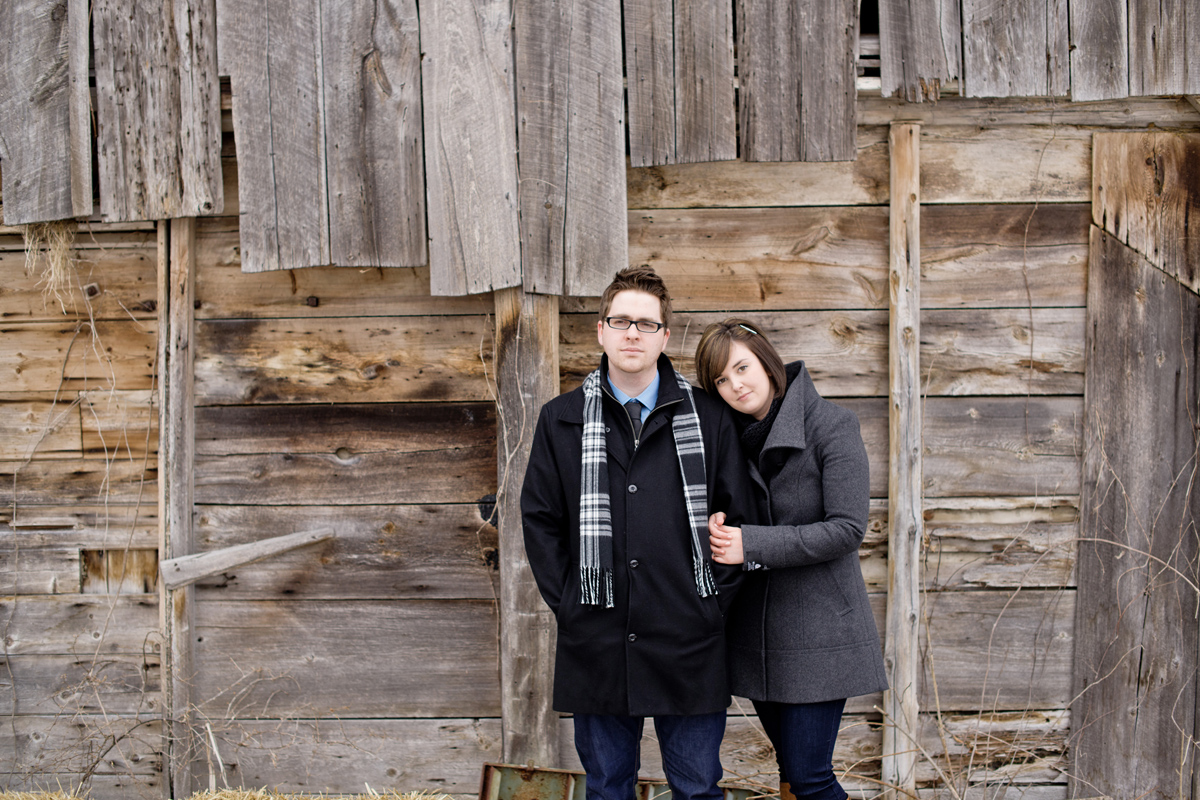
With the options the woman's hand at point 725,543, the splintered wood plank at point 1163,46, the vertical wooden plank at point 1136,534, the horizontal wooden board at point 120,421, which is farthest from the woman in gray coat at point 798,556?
the horizontal wooden board at point 120,421

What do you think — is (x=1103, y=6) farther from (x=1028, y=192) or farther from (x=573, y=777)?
(x=573, y=777)

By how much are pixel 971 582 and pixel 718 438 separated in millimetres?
1462

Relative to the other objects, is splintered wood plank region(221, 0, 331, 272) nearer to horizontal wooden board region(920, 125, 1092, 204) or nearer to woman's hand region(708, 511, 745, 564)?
woman's hand region(708, 511, 745, 564)

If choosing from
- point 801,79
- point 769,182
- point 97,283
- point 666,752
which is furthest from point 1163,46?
point 97,283

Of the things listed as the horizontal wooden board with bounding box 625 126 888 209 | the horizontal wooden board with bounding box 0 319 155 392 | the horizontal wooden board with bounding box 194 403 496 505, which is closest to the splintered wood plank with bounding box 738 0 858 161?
the horizontal wooden board with bounding box 625 126 888 209

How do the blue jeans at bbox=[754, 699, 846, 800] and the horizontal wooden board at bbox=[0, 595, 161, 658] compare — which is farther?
the horizontal wooden board at bbox=[0, 595, 161, 658]

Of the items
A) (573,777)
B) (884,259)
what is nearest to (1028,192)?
(884,259)

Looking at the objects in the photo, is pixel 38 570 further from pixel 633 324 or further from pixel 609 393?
pixel 633 324

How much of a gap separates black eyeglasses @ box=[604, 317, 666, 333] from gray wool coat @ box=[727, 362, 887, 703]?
41 centimetres

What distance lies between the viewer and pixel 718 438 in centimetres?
213

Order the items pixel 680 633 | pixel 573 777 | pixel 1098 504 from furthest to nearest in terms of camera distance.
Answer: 1. pixel 1098 504
2. pixel 573 777
3. pixel 680 633

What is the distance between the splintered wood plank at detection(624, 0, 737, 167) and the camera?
2.66m

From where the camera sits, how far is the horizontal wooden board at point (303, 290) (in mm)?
2930

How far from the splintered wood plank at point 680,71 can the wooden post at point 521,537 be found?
693 mm
